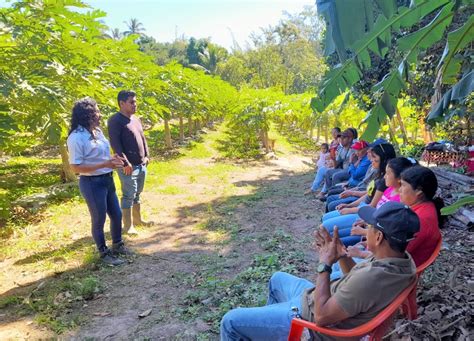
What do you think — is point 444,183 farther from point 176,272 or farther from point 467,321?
point 176,272

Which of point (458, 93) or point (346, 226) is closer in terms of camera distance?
point (458, 93)

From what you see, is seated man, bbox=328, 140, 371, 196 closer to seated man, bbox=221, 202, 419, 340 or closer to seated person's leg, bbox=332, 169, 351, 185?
seated person's leg, bbox=332, 169, 351, 185

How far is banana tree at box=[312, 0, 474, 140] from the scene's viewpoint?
126 centimetres

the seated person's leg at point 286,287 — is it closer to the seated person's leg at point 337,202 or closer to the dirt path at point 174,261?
the dirt path at point 174,261

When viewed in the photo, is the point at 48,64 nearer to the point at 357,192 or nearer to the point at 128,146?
the point at 128,146

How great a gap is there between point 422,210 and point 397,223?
0.79 metres

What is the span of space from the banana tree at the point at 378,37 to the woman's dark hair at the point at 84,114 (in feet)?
7.76

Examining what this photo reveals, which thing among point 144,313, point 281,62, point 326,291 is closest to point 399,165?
point 326,291

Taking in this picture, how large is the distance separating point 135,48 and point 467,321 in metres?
6.63

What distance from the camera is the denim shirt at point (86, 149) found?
3654 mm

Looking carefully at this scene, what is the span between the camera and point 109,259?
13.3 ft

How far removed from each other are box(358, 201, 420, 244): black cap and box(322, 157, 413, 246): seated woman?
112 centimetres

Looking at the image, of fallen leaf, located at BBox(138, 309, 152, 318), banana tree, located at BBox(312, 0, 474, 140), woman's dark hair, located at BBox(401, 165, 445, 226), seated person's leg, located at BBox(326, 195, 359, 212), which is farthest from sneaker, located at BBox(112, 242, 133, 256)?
woman's dark hair, located at BBox(401, 165, 445, 226)

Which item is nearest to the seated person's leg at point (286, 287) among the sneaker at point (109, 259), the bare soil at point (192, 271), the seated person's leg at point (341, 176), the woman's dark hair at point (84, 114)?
the bare soil at point (192, 271)
